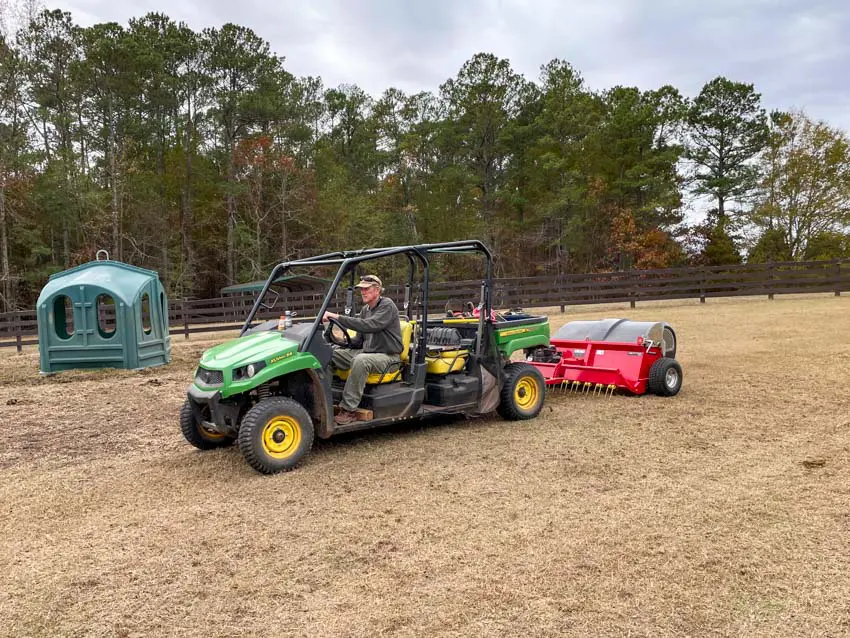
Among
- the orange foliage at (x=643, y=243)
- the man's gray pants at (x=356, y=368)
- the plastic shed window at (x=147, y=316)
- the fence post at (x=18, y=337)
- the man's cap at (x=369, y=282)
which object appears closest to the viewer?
the man's gray pants at (x=356, y=368)

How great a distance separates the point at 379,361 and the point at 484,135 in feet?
116

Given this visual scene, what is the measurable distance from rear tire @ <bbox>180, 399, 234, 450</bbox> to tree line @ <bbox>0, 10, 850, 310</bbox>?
2365 centimetres

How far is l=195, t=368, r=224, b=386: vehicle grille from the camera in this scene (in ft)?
15.6

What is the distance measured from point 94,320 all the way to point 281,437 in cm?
791

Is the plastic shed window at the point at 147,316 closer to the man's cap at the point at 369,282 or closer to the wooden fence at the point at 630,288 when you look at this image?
the wooden fence at the point at 630,288

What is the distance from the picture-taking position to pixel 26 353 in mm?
15195

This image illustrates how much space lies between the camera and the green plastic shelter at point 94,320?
10742 millimetres

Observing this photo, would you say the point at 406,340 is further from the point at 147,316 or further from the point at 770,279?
the point at 770,279

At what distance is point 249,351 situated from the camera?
193 inches

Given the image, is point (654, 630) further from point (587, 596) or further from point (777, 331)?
point (777, 331)

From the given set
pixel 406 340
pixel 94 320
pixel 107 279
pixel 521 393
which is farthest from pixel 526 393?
pixel 94 320

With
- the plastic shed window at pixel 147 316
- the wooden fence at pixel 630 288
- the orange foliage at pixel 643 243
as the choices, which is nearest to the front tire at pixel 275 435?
the plastic shed window at pixel 147 316

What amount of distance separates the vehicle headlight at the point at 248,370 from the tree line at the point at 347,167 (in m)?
24.3

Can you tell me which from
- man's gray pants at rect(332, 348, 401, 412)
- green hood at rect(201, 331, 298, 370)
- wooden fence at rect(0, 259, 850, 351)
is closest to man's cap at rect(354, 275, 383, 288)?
man's gray pants at rect(332, 348, 401, 412)
